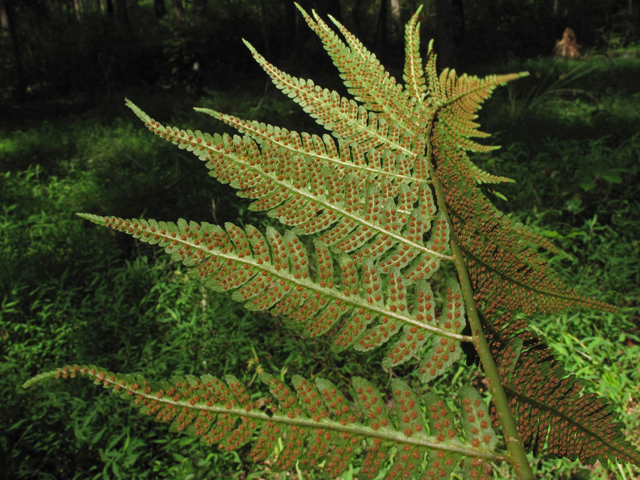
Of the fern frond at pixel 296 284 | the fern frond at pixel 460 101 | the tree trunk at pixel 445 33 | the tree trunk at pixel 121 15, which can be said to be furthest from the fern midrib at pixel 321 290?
the tree trunk at pixel 121 15

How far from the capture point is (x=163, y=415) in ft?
1.82

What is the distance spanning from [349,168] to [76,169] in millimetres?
7010

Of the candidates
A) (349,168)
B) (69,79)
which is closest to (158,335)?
(349,168)

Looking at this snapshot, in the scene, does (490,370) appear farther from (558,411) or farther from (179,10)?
(179,10)

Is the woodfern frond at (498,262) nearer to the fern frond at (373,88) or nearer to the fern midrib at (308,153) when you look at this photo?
the fern midrib at (308,153)

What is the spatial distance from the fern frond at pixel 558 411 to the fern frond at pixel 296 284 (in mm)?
101

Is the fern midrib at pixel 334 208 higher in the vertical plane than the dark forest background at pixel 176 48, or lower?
lower

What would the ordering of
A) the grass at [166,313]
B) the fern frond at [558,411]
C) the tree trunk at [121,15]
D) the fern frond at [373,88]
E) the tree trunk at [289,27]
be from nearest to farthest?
the fern frond at [558,411], the fern frond at [373,88], the grass at [166,313], the tree trunk at [289,27], the tree trunk at [121,15]

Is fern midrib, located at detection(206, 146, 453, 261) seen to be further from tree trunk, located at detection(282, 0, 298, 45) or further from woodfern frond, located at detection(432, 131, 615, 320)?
tree trunk, located at detection(282, 0, 298, 45)

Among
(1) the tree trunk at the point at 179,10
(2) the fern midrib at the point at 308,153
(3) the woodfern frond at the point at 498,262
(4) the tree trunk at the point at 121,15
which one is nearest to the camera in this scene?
(3) the woodfern frond at the point at 498,262

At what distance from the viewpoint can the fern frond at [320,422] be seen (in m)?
0.55

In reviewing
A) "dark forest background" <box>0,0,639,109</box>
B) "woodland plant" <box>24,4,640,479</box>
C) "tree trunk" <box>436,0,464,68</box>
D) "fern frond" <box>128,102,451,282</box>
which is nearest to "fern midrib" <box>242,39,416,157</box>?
"woodland plant" <box>24,4,640,479</box>

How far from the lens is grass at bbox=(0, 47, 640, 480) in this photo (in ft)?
8.60

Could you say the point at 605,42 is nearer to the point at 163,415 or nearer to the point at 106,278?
the point at 106,278
